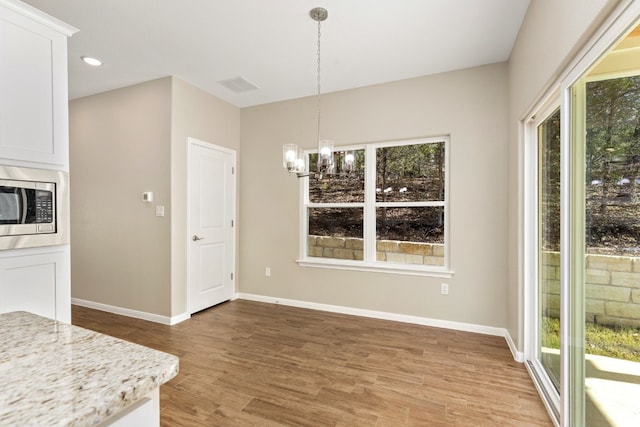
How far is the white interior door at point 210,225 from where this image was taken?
385 cm

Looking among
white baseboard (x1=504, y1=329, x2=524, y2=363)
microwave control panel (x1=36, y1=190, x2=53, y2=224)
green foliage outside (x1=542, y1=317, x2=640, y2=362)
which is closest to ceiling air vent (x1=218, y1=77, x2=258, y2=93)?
microwave control panel (x1=36, y1=190, x2=53, y2=224)

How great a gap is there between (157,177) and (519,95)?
3.79 metres

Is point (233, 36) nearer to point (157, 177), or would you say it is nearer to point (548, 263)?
point (157, 177)

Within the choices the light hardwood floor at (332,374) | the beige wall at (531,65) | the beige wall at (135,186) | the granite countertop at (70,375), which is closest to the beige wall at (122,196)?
the beige wall at (135,186)

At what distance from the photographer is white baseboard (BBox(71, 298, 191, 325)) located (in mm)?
3549

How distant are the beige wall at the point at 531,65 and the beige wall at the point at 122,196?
3.53 meters

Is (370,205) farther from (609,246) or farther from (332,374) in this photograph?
(609,246)

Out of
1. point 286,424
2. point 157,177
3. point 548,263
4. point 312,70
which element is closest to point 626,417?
point 548,263

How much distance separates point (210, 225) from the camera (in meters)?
4.12

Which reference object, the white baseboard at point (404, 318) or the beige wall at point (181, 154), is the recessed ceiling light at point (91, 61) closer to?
the beige wall at point (181, 154)

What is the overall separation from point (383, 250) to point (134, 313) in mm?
3125

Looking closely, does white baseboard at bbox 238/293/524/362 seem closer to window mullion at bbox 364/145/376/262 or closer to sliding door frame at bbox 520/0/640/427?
window mullion at bbox 364/145/376/262

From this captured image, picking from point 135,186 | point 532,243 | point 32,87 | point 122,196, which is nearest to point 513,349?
point 532,243

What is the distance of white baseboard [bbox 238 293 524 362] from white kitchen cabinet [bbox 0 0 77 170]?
9.97 feet
